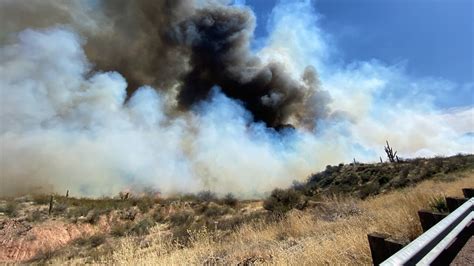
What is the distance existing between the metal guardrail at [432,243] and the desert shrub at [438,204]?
91.5 inches

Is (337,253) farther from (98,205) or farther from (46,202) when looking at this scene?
(46,202)

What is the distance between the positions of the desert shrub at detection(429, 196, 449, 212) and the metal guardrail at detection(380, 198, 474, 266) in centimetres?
232

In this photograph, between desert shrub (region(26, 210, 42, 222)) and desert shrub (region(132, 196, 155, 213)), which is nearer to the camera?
desert shrub (region(26, 210, 42, 222))

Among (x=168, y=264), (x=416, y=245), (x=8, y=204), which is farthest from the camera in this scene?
(x=8, y=204)

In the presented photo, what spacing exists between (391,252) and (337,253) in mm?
2378

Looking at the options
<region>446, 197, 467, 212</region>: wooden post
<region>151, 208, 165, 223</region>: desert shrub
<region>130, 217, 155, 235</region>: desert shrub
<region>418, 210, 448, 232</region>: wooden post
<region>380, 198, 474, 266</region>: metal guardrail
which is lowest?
<region>380, 198, 474, 266</region>: metal guardrail

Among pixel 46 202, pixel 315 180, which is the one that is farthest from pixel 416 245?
pixel 315 180

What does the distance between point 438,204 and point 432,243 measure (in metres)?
3.88

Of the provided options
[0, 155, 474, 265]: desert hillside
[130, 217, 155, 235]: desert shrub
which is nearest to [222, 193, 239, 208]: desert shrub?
[0, 155, 474, 265]: desert hillside

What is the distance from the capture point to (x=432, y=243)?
8.02 ft

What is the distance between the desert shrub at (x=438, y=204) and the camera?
216 inches

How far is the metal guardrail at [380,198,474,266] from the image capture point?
197 centimetres

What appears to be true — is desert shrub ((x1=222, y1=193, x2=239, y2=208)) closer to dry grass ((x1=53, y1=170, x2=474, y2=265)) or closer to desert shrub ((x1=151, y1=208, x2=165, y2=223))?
desert shrub ((x1=151, y1=208, x2=165, y2=223))

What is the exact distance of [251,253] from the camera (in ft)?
21.6
